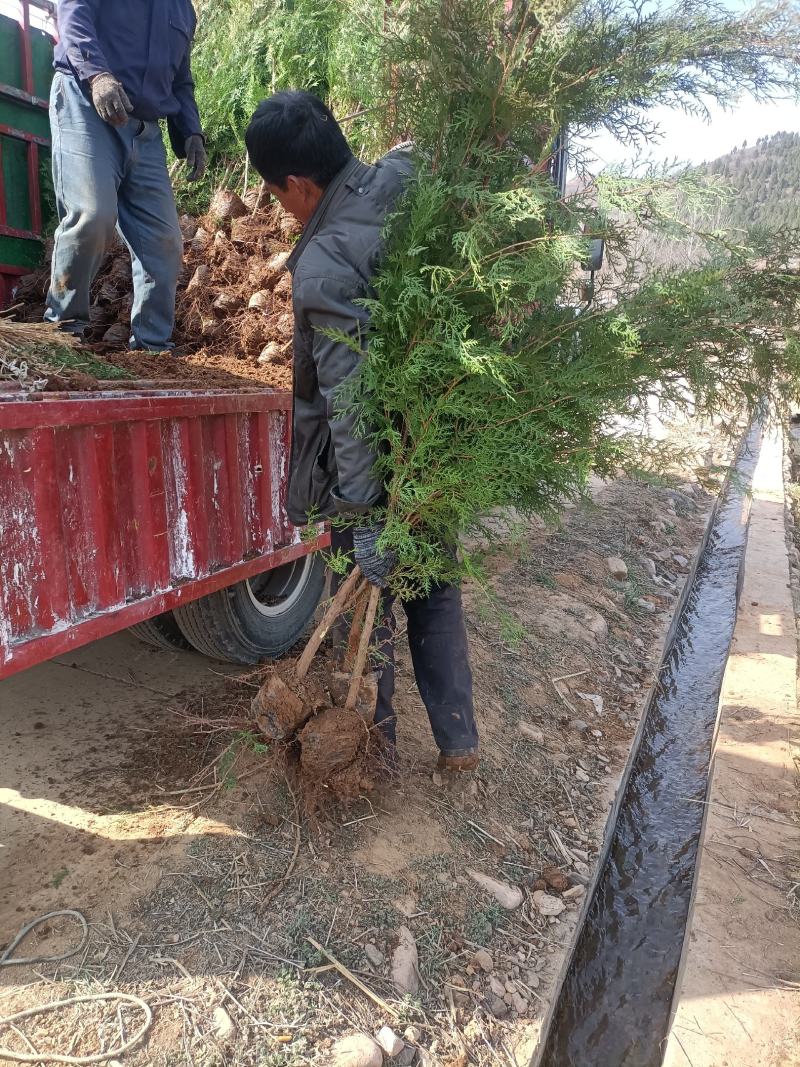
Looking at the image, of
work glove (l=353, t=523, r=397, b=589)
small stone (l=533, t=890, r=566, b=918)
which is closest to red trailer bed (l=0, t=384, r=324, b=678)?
work glove (l=353, t=523, r=397, b=589)

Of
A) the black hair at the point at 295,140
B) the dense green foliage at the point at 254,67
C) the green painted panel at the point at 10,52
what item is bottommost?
the black hair at the point at 295,140

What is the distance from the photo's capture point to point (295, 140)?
2281 millimetres

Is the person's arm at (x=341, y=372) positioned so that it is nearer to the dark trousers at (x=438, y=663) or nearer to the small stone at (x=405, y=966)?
the dark trousers at (x=438, y=663)

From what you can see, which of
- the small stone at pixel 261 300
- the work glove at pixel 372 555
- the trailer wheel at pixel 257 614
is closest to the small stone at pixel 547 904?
the work glove at pixel 372 555

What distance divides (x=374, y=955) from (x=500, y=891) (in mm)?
585

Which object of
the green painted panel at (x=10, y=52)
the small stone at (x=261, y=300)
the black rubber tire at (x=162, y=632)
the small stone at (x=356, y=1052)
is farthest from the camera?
the small stone at (x=261, y=300)

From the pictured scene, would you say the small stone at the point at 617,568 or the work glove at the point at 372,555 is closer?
the work glove at the point at 372,555

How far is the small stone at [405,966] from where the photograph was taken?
230 centimetres

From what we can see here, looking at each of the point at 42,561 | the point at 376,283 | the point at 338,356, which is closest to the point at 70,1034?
the point at 42,561

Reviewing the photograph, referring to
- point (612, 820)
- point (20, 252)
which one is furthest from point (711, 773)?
point (20, 252)

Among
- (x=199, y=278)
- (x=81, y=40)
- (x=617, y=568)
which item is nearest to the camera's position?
(x=81, y=40)

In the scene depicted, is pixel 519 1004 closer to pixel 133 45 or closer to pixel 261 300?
pixel 261 300

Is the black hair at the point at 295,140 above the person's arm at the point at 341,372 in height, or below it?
above

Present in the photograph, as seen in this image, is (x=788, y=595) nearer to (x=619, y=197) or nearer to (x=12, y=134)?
(x=619, y=197)
